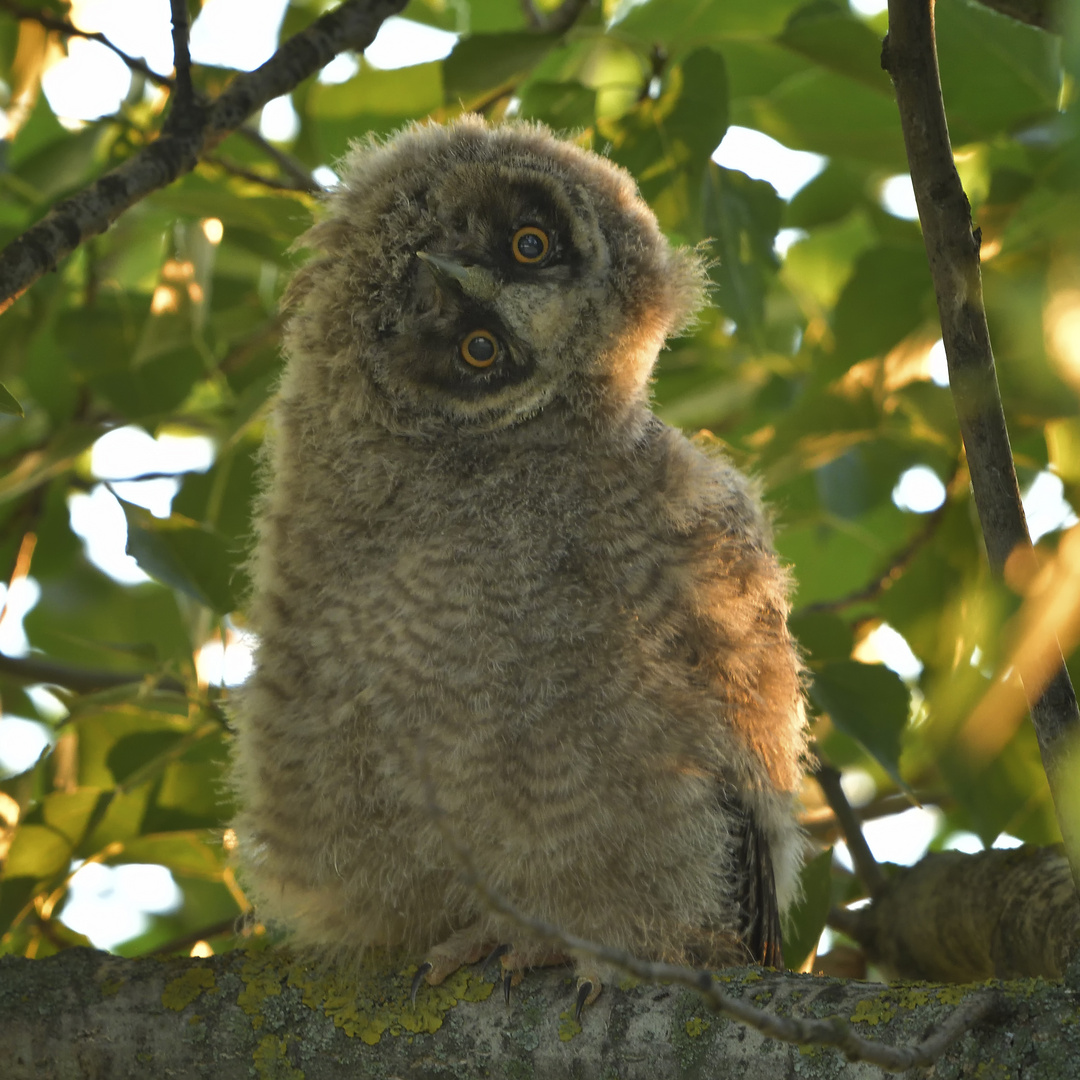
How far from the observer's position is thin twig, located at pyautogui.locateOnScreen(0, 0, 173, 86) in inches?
90.0

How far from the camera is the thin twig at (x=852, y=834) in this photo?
2637 millimetres

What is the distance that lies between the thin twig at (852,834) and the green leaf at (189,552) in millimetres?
1266

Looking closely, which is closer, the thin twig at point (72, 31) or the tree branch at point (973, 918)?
the tree branch at point (973, 918)

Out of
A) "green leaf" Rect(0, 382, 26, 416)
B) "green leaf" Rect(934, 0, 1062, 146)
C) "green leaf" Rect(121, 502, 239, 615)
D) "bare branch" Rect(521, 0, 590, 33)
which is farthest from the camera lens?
"bare branch" Rect(521, 0, 590, 33)

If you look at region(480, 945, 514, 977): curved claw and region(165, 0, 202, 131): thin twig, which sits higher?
region(165, 0, 202, 131): thin twig

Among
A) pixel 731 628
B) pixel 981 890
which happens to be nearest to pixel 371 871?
pixel 731 628

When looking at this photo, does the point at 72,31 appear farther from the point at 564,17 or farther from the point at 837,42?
the point at 837,42

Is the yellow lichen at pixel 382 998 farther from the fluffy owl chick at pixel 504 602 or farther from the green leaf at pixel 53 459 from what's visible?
the green leaf at pixel 53 459

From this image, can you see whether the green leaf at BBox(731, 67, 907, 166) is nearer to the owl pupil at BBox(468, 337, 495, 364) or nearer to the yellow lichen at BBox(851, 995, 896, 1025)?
the owl pupil at BBox(468, 337, 495, 364)

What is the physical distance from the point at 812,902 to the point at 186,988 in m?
1.15

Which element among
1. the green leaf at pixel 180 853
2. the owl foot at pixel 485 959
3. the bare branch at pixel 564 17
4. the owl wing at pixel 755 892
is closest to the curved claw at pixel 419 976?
the owl foot at pixel 485 959

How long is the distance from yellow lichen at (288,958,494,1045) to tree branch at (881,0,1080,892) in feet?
2.91

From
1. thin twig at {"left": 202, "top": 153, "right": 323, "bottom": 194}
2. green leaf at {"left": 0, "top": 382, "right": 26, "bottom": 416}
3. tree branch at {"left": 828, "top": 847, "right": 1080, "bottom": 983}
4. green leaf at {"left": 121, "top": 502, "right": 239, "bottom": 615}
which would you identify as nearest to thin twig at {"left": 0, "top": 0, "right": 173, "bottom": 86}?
thin twig at {"left": 202, "top": 153, "right": 323, "bottom": 194}

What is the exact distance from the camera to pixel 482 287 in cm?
220
